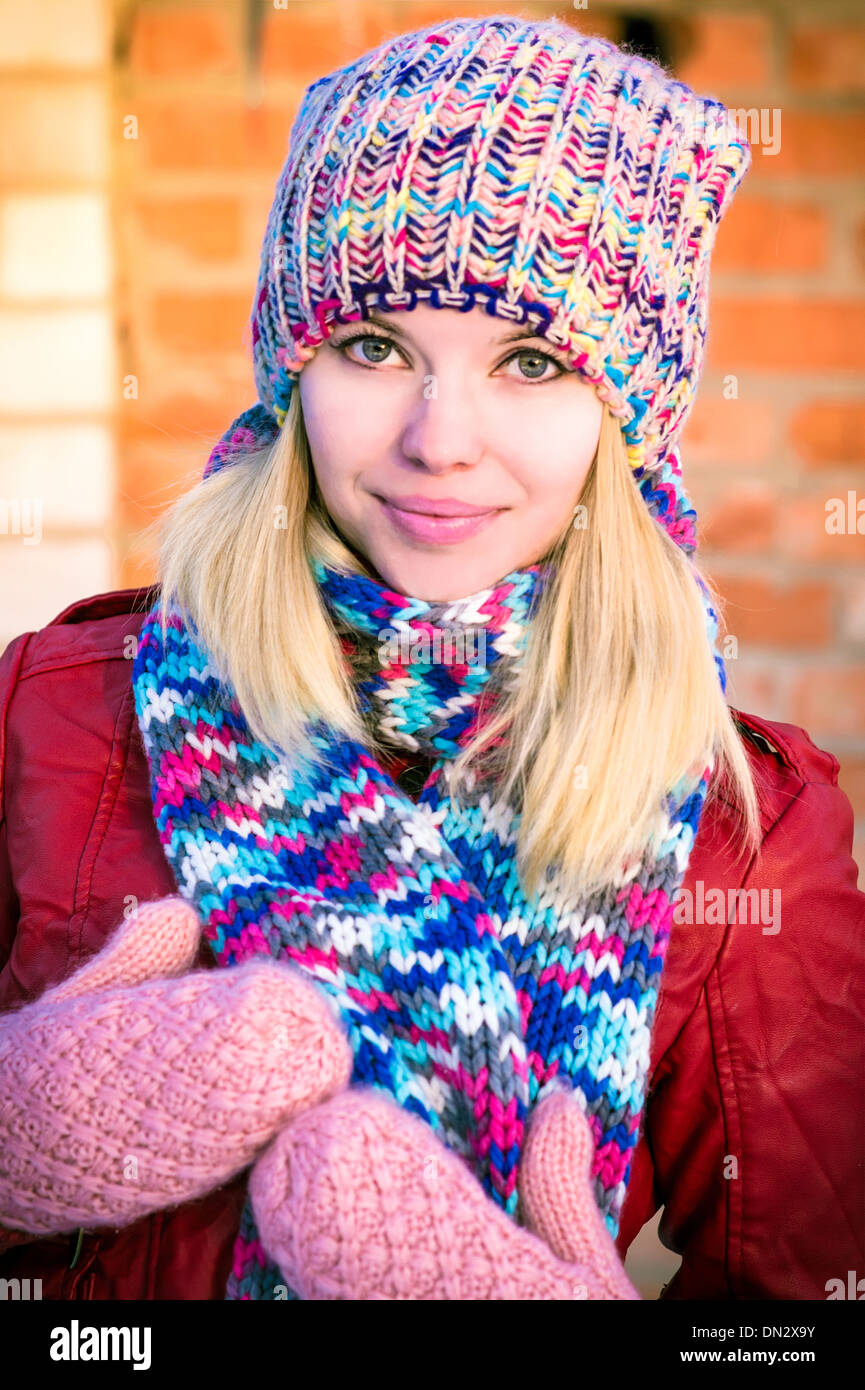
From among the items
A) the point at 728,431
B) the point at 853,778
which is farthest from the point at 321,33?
the point at 853,778

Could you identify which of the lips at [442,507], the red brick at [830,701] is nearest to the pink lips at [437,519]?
the lips at [442,507]

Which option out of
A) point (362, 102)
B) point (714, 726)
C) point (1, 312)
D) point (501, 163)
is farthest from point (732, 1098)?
point (1, 312)

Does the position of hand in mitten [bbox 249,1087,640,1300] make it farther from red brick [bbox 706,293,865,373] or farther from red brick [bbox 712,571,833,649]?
red brick [bbox 706,293,865,373]

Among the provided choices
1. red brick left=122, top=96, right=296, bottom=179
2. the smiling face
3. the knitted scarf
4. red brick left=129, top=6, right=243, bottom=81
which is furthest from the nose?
red brick left=129, top=6, right=243, bottom=81

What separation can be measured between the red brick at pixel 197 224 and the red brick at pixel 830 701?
102 cm

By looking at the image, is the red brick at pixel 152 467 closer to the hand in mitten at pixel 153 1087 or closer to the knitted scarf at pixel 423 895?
the knitted scarf at pixel 423 895

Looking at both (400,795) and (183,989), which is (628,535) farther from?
(183,989)

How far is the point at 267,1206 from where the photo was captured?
100 cm

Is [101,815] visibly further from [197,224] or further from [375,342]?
[197,224]

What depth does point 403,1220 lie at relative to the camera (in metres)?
0.98

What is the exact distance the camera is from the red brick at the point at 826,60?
1.83 m

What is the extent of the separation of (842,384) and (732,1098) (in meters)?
1.06

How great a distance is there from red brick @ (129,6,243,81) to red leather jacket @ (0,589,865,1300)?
106cm

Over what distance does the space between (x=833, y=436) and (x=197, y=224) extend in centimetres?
95
